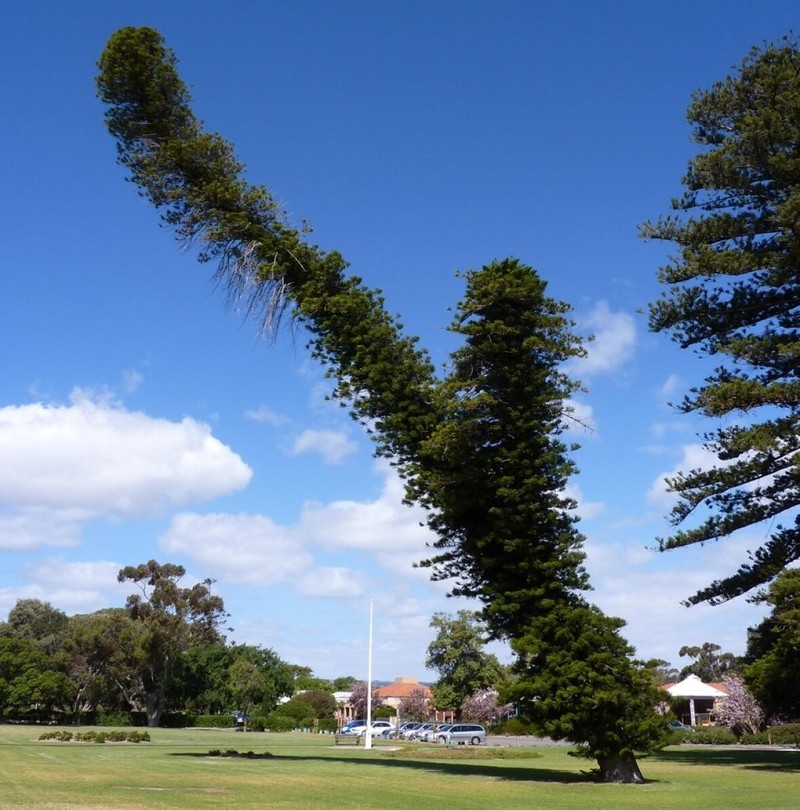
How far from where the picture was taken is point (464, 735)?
50688 mm

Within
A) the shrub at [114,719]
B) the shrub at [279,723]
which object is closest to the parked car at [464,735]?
the shrub at [279,723]

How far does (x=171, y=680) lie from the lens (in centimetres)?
7381

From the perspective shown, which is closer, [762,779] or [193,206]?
[762,779]

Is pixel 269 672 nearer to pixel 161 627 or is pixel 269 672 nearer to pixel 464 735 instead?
pixel 161 627

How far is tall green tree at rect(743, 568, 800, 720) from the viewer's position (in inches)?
859

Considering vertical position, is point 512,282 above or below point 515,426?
above

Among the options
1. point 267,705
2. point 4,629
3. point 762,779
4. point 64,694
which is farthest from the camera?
point 4,629

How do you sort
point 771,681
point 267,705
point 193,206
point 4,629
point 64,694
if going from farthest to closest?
point 4,629 → point 267,705 → point 64,694 → point 771,681 → point 193,206

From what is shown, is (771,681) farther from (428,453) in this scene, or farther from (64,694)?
(64,694)

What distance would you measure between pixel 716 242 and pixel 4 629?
83254 millimetres

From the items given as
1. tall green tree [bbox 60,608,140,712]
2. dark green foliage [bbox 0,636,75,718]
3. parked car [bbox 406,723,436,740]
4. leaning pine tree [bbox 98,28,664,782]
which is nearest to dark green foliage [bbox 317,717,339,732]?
tall green tree [bbox 60,608,140,712]

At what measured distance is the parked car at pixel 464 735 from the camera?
5050 cm

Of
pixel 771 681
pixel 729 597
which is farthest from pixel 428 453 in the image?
pixel 771 681

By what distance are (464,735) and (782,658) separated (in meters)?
27.6
